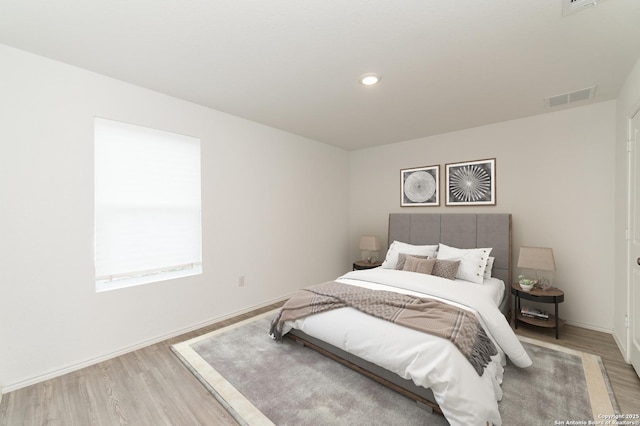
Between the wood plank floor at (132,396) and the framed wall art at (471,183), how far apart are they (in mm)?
1977

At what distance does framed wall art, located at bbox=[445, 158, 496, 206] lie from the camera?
12.1ft

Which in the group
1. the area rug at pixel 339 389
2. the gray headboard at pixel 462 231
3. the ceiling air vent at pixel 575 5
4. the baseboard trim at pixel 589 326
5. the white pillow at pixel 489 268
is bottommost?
the area rug at pixel 339 389

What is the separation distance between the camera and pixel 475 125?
12.2 feet

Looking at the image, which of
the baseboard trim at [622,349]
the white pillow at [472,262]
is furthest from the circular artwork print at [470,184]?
the baseboard trim at [622,349]

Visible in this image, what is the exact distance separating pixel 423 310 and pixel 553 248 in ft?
7.45

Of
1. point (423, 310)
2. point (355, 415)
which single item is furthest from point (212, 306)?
point (423, 310)

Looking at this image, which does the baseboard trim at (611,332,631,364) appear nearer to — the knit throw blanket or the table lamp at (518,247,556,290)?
the table lamp at (518,247,556,290)

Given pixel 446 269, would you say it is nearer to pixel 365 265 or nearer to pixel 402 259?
pixel 402 259

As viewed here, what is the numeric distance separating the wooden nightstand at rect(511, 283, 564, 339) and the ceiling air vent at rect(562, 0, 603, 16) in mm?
2530

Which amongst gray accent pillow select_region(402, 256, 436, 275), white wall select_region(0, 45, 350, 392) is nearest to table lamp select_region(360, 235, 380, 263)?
gray accent pillow select_region(402, 256, 436, 275)

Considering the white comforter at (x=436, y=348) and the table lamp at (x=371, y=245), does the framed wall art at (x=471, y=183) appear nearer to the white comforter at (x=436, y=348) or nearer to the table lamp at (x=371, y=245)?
the table lamp at (x=371, y=245)

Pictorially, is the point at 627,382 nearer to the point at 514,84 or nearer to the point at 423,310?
the point at 423,310

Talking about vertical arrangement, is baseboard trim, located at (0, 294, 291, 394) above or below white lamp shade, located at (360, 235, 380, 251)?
below

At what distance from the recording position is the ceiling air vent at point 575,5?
1.54 meters
